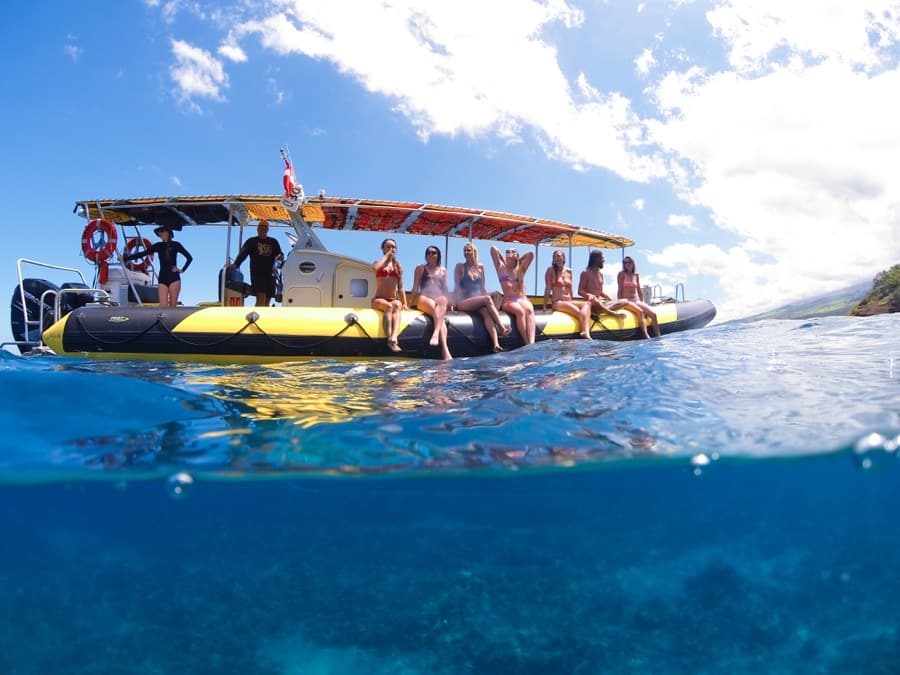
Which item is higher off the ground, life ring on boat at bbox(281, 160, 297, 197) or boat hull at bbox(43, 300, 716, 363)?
life ring on boat at bbox(281, 160, 297, 197)

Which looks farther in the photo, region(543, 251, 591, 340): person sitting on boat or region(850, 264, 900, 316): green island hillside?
region(850, 264, 900, 316): green island hillside

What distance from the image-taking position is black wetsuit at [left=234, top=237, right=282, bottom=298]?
7.82 m

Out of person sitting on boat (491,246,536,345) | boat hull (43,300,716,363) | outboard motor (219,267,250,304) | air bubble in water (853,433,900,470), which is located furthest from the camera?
outboard motor (219,267,250,304)

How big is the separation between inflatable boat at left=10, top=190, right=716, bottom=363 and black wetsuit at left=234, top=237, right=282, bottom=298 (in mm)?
271

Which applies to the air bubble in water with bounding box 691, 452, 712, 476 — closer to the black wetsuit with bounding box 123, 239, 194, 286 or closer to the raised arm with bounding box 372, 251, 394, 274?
the raised arm with bounding box 372, 251, 394, 274

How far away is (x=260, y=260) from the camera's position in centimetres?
783

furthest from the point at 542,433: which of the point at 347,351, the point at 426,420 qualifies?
the point at 347,351

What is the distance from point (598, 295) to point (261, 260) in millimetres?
5335

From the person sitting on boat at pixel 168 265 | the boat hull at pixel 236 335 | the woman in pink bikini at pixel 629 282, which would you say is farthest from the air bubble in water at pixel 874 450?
the person sitting on boat at pixel 168 265

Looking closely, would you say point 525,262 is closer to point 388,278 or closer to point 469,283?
point 469,283

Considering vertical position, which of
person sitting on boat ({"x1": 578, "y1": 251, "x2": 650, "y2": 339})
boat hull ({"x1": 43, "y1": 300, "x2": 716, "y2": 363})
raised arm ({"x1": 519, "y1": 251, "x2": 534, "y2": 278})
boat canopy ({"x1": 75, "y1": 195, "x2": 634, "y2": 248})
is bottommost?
boat hull ({"x1": 43, "y1": 300, "x2": 716, "y2": 363})

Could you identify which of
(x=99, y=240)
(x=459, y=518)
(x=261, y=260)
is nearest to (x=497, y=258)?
(x=261, y=260)

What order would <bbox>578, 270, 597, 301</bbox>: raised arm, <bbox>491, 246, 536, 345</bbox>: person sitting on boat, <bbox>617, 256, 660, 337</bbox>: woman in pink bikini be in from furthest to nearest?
<bbox>617, 256, 660, 337</bbox>: woman in pink bikini, <bbox>578, 270, 597, 301</bbox>: raised arm, <bbox>491, 246, 536, 345</bbox>: person sitting on boat

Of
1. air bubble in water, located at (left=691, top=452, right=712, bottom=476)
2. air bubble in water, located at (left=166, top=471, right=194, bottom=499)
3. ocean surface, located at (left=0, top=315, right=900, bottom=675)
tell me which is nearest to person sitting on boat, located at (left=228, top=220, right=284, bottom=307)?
ocean surface, located at (left=0, top=315, right=900, bottom=675)
